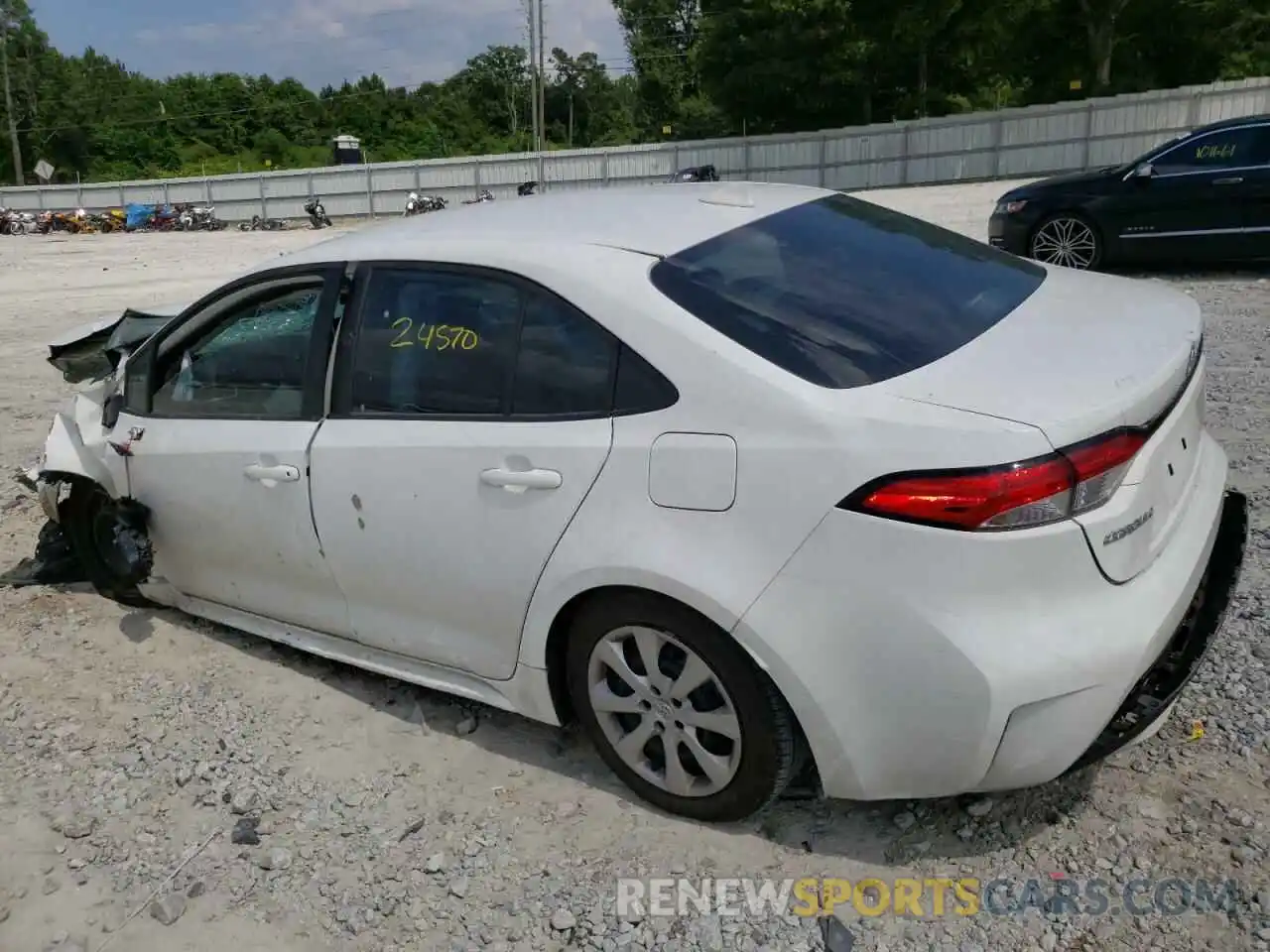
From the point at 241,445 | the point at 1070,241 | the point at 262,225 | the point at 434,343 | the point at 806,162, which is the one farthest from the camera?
the point at 262,225

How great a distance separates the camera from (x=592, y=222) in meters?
3.12

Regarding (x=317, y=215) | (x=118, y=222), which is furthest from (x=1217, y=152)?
(x=118, y=222)

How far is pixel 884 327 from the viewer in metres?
2.71

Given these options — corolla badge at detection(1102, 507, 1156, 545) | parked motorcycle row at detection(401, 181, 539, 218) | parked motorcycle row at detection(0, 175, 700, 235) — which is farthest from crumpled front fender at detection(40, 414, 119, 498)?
parked motorcycle row at detection(0, 175, 700, 235)

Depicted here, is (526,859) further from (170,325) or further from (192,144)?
(192,144)

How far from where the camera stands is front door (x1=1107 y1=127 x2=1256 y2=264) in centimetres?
971

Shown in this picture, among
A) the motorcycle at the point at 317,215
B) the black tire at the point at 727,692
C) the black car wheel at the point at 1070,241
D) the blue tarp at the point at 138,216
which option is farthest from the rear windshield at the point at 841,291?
the blue tarp at the point at 138,216

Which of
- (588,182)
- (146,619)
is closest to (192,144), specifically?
(588,182)

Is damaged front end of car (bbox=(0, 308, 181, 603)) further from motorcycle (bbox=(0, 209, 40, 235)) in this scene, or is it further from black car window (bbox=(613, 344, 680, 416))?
motorcycle (bbox=(0, 209, 40, 235))

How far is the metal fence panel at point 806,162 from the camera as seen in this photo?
29.2 metres

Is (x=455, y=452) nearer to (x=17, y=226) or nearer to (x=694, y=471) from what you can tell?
(x=694, y=471)

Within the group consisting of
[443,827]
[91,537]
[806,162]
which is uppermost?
[806,162]

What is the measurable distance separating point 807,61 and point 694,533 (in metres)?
45.6

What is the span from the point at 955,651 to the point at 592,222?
1.66m
